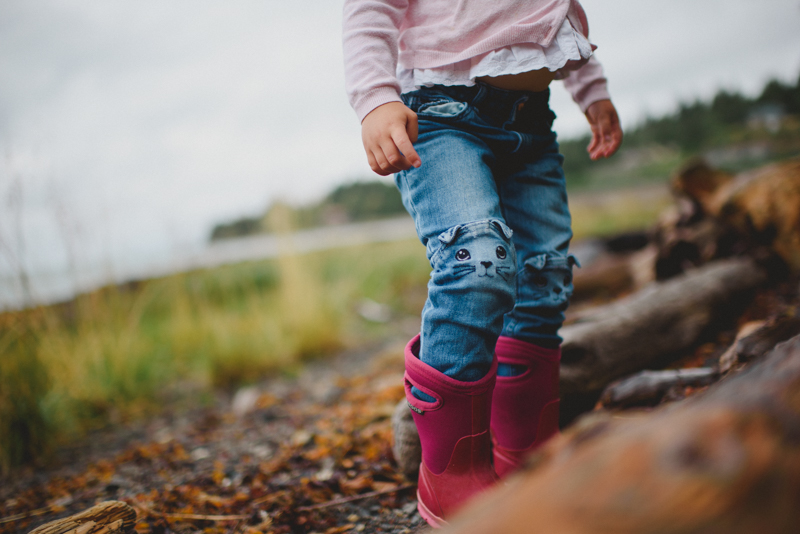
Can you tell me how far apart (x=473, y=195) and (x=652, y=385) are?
950mm

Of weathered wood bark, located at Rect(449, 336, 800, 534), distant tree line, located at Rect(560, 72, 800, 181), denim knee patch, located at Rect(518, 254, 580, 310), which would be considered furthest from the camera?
distant tree line, located at Rect(560, 72, 800, 181)

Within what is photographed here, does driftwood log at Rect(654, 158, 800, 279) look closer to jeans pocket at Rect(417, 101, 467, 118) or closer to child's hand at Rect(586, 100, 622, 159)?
child's hand at Rect(586, 100, 622, 159)

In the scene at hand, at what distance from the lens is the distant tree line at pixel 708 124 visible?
269 inches

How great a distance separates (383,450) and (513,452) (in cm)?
53

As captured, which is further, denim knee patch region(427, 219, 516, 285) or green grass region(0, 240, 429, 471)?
green grass region(0, 240, 429, 471)

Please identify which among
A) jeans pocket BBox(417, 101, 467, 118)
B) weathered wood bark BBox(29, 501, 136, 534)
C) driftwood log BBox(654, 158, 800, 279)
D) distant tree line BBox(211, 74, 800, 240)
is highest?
distant tree line BBox(211, 74, 800, 240)

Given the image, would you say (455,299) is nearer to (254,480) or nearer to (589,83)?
(589,83)

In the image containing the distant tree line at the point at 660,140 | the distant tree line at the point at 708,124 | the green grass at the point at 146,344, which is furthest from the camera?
the distant tree line at the point at 708,124

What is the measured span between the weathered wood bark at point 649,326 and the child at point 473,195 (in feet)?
1.35

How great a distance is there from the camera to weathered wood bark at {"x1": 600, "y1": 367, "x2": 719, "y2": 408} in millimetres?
1378

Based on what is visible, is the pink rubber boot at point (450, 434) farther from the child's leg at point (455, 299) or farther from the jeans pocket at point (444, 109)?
the jeans pocket at point (444, 109)

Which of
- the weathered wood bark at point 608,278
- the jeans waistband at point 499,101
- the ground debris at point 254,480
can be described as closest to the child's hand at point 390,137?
the jeans waistband at point 499,101

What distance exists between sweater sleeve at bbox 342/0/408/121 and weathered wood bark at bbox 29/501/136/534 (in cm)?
110

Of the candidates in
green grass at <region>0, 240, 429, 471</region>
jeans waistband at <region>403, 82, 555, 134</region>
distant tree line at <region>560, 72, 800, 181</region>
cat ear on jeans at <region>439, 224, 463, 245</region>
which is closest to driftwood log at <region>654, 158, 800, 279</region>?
jeans waistband at <region>403, 82, 555, 134</region>
